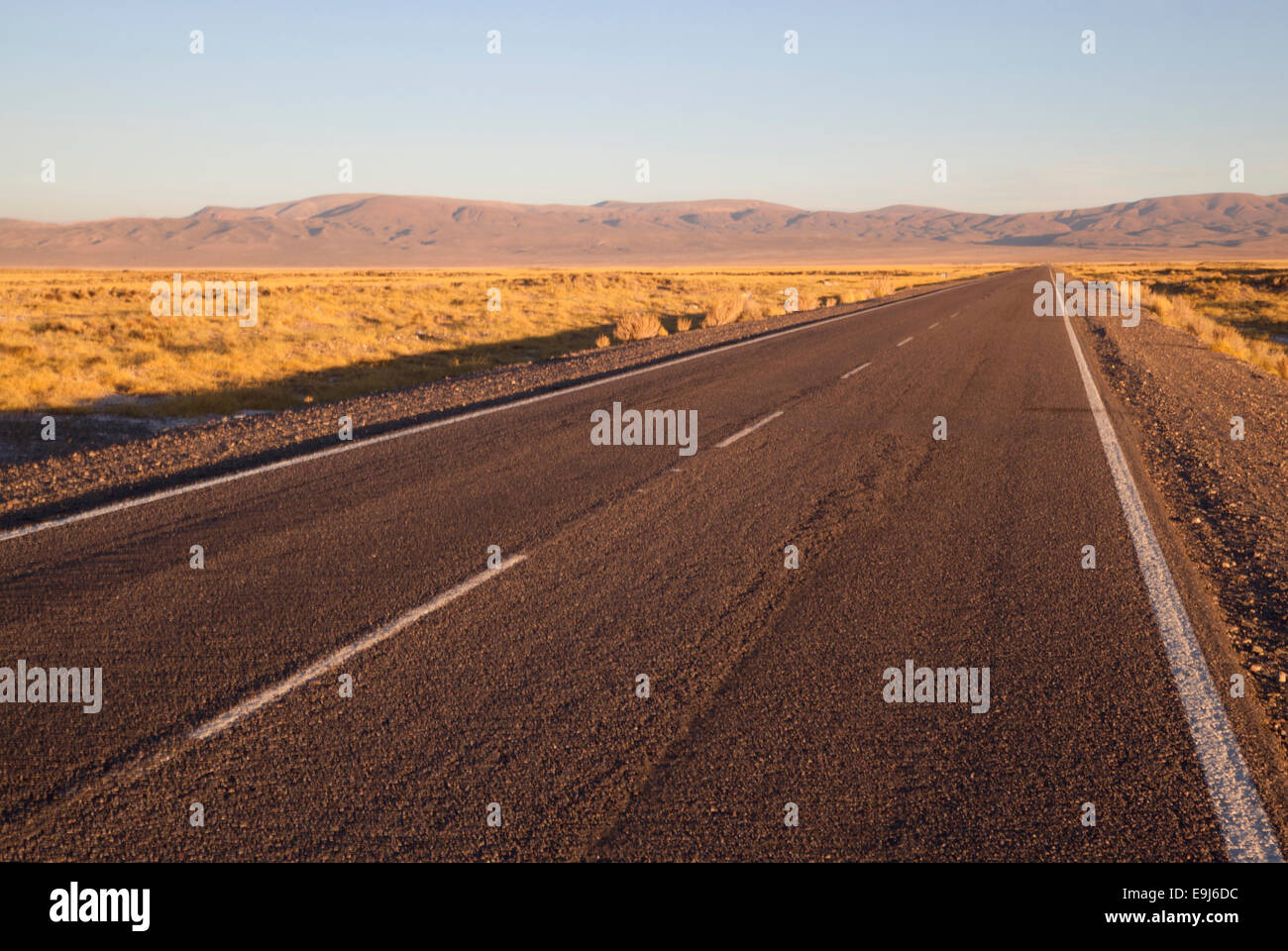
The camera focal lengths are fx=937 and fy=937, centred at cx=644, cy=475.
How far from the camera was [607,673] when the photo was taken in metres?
4.39

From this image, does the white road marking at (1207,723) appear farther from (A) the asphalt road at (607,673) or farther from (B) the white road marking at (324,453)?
(B) the white road marking at (324,453)

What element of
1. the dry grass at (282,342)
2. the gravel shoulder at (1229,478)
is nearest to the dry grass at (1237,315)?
the gravel shoulder at (1229,478)

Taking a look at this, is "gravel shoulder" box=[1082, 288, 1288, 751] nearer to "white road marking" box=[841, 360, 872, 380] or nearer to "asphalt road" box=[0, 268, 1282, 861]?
"asphalt road" box=[0, 268, 1282, 861]

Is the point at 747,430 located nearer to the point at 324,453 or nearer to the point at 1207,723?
the point at 324,453

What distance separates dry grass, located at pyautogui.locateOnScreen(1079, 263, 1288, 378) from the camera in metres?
21.3

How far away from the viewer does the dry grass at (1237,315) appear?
21.3 metres

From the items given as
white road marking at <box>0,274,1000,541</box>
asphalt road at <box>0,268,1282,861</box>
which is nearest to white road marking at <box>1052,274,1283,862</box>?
asphalt road at <box>0,268,1282,861</box>

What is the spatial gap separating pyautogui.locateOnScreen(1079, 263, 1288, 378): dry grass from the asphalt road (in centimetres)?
1628

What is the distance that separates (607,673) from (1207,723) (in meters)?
2.59

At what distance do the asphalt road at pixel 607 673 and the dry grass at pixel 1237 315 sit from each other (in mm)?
16281

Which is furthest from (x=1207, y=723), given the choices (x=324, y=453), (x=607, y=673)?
(x=324, y=453)

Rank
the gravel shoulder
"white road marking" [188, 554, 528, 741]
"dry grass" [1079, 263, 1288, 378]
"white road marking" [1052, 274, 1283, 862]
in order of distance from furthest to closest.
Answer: "dry grass" [1079, 263, 1288, 378] < the gravel shoulder < "white road marking" [188, 554, 528, 741] < "white road marking" [1052, 274, 1283, 862]

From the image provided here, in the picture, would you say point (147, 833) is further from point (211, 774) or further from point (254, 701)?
point (254, 701)
